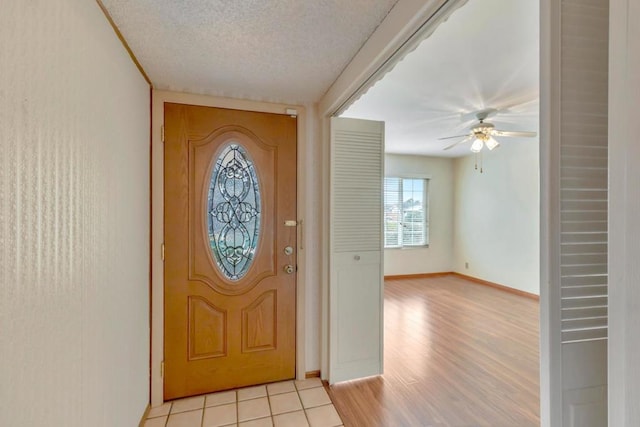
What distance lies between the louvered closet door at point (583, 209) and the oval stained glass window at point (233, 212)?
185 centimetres

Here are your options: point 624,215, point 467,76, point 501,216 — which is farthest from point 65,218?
point 501,216

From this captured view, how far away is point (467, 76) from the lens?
233 cm

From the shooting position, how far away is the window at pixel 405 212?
5.75 meters

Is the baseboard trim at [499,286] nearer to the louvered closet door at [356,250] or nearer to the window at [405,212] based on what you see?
the window at [405,212]

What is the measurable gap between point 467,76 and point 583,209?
201cm

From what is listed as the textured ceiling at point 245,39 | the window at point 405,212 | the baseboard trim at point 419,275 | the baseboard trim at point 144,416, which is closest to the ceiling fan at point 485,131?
the textured ceiling at point 245,39

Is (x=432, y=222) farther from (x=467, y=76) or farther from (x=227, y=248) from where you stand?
(x=227, y=248)

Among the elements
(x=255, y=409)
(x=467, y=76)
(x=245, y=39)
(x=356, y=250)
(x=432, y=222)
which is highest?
(x=467, y=76)

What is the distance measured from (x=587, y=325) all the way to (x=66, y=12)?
72.0 inches

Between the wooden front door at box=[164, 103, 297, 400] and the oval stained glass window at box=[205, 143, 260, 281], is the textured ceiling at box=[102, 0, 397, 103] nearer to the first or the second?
the wooden front door at box=[164, 103, 297, 400]

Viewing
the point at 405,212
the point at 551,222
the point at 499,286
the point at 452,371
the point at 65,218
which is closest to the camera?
the point at 551,222

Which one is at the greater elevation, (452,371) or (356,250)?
(356,250)

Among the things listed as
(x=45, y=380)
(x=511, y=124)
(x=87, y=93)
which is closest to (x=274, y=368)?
(x=45, y=380)

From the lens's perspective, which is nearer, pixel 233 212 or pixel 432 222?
pixel 233 212
